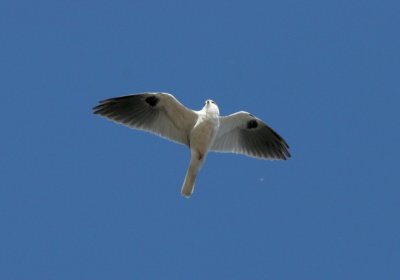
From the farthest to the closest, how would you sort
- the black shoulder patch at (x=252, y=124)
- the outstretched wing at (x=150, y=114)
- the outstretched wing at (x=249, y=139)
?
1. the black shoulder patch at (x=252, y=124)
2. the outstretched wing at (x=249, y=139)
3. the outstretched wing at (x=150, y=114)

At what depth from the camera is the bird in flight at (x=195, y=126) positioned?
20.1 m

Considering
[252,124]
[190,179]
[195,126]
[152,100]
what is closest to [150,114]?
[152,100]

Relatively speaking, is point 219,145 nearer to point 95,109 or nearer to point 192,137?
point 192,137

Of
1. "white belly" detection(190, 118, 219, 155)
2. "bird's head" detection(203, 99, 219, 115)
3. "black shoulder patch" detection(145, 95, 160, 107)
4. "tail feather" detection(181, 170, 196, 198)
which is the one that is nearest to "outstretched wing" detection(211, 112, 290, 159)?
"bird's head" detection(203, 99, 219, 115)

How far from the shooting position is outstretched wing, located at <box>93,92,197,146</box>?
67.4 ft

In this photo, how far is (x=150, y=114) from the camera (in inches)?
818

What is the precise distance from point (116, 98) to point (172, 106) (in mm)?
1282

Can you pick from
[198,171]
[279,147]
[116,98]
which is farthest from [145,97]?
[279,147]

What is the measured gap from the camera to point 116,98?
67.9 ft

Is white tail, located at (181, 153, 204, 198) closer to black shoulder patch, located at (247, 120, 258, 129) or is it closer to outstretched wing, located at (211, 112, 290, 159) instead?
outstretched wing, located at (211, 112, 290, 159)

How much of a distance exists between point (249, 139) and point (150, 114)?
95.3 inches

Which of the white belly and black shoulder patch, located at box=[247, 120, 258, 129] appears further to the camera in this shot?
black shoulder patch, located at box=[247, 120, 258, 129]

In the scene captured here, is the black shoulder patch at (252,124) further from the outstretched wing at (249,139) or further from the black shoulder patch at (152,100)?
the black shoulder patch at (152,100)

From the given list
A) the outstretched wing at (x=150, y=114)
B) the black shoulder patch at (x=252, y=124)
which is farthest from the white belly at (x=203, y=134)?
the black shoulder patch at (x=252, y=124)
